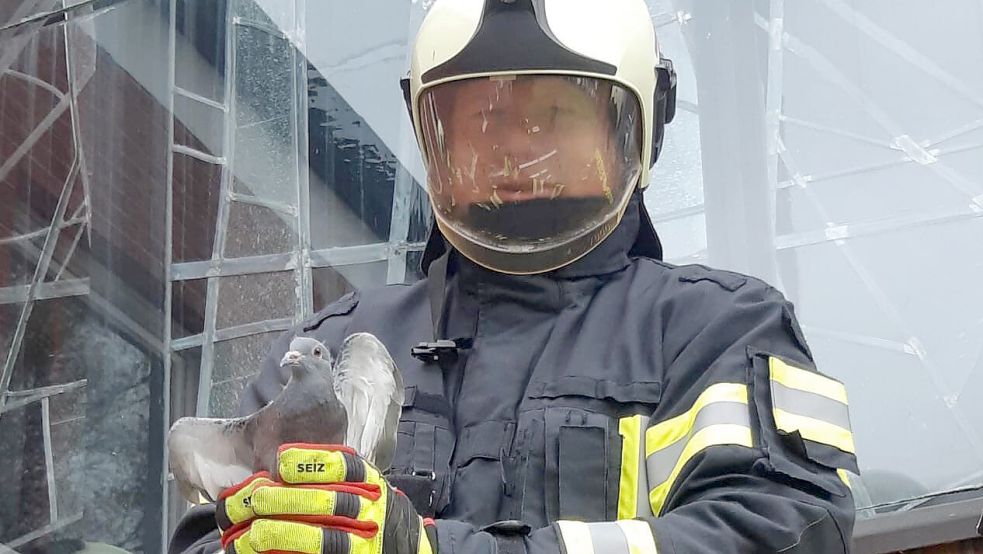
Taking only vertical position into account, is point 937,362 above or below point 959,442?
above

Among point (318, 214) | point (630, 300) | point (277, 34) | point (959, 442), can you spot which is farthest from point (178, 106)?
point (959, 442)

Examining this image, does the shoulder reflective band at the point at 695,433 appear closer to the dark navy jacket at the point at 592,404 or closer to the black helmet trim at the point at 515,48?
the dark navy jacket at the point at 592,404

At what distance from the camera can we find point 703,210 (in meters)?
2.40

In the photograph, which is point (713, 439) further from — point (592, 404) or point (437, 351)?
point (437, 351)

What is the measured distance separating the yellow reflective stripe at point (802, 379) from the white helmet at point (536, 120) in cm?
30

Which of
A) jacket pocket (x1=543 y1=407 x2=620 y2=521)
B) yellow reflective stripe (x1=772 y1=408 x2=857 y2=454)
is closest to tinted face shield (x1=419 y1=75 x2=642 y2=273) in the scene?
jacket pocket (x1=543 y1=407 x2=620 y2=521)

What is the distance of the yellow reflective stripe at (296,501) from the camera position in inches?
32.2

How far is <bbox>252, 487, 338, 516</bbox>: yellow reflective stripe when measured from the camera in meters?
0.82

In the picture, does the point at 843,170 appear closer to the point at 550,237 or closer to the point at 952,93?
the point at 952,93

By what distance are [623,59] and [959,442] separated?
1.27 meters

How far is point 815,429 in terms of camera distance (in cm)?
106

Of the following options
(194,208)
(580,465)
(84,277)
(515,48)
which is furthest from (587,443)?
(84,277)

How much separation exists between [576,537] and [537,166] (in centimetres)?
50

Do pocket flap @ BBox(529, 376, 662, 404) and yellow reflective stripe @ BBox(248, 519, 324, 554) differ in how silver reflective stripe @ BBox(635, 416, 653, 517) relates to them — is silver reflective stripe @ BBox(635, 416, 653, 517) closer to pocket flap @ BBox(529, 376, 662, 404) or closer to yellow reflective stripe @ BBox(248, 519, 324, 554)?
pocket flap @ BBox(529, 376, 662, 404)
